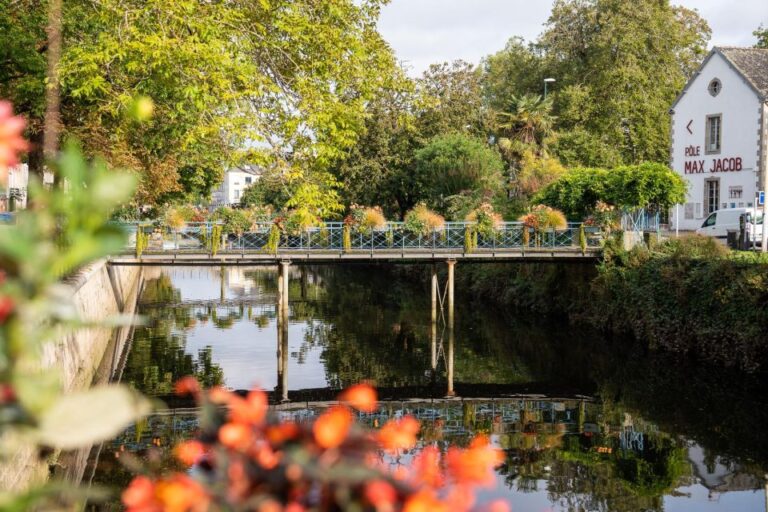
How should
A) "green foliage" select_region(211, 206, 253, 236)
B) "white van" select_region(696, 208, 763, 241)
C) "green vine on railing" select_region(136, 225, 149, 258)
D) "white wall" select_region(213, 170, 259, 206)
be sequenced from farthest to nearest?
1. "white wall" select_region(213, 170, 259, 206)
2. "white van" select_region(696, 208, 763, 241)
3. "green foliage" select_region(211, 206, 253, 236)
4. "green vine on railing" select_region(136, 225, 149, 258)

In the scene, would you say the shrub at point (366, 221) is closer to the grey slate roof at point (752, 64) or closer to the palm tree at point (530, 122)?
the grey slate roof at point (752, 64)

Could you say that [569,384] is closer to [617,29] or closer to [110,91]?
[110,91]

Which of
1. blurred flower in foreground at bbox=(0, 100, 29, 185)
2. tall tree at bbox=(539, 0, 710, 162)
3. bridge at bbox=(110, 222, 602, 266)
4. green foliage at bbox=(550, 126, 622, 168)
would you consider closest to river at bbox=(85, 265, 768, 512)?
blurred flower in foreground at bbox=(0, 100, 29, 185)

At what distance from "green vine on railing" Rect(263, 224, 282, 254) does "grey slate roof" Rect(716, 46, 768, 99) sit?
1866 centimetres

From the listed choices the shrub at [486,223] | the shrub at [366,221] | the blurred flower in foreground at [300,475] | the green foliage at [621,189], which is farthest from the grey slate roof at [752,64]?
the blurred flower in foreground at [300,475]

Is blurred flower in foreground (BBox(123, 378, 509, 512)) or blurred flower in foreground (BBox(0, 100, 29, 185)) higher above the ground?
blurred flower in foreground (BBox(0, 100, 29, 185))

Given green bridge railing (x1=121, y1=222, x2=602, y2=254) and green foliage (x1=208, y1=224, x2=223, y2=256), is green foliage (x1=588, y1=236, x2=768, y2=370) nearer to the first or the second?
green bridge railing (x1=121, y1=222, x2=602, y2=254)

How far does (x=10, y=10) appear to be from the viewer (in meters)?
17.2

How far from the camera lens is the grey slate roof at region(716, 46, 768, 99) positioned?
108 ft

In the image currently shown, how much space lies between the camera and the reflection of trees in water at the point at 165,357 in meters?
19.3

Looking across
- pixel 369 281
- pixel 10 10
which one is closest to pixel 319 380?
pixel 10 10

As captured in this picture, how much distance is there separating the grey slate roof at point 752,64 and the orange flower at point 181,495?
33971 millimetres

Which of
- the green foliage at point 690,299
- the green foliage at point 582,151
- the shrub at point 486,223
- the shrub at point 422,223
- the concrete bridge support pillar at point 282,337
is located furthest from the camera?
the green foliage at point 582,151

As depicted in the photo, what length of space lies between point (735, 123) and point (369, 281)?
19815mm
